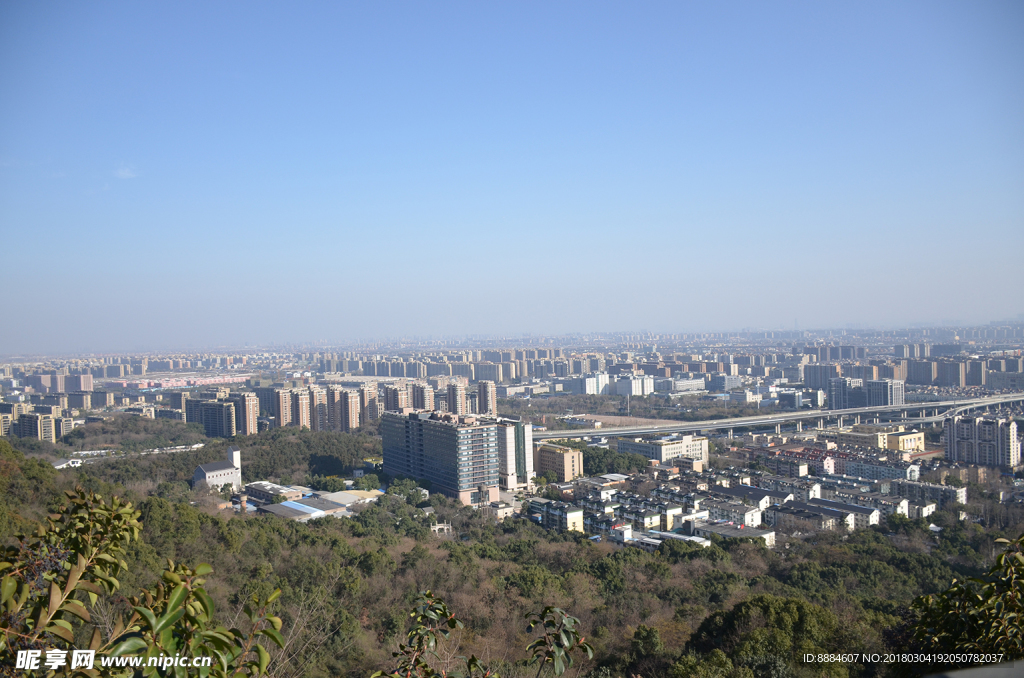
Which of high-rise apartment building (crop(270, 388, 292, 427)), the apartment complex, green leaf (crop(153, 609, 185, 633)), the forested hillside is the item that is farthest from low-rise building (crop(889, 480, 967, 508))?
high-rise apartment building (crop(270, 388, 292, 427))

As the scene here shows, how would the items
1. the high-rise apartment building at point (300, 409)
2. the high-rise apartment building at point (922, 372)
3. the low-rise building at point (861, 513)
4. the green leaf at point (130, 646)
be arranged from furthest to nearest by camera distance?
the high-rise apartment building at point (922, 372)
the high-rise apartment building at point (300, 409)
the low-rise building at point (861, 513)
the green leaf at point (130, 646)

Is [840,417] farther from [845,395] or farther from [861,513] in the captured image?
[861,513]

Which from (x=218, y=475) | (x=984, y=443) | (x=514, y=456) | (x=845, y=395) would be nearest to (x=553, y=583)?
(x=514, y=456)

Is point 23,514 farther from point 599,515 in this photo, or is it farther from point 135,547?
point 599,515

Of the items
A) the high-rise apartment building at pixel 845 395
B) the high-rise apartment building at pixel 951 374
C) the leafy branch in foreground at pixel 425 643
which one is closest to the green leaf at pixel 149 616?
the leafy branch in foreground at pixel 425 643

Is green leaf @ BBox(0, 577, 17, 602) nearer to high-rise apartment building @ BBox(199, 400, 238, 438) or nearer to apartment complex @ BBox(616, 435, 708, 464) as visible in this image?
apartment complex @ BBox(616, 435, 708, 464)

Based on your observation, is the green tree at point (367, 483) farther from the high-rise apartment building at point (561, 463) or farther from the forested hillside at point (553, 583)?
the high-rise apartment building at point (561, 463)
